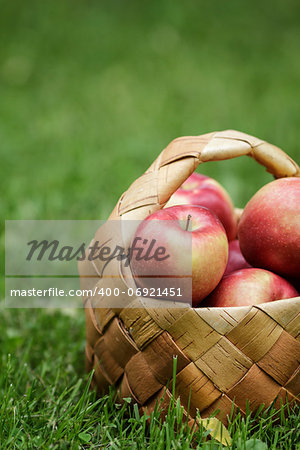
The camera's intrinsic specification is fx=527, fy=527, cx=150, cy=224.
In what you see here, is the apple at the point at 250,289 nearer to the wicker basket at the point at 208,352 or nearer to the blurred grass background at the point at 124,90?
the wicker basket at the point at 208,352

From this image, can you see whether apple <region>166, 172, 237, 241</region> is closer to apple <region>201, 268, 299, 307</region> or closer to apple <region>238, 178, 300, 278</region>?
apple <region>238, 178, 300, 278</region>

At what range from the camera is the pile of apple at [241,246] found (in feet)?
3.83

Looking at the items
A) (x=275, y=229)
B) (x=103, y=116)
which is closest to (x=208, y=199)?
(x=275, y=229)

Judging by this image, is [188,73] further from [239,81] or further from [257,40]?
[257,40]

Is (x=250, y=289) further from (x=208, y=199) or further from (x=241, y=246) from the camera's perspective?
(x=208, y=199)

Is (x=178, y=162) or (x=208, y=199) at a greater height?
(x=178, y=162)

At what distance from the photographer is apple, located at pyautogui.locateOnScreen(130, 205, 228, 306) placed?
3.80ft

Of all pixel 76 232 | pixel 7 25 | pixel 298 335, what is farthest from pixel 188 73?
pixel 298 335

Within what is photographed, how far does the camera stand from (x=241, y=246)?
136 centimetres

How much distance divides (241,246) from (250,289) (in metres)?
0.19

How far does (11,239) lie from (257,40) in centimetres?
428

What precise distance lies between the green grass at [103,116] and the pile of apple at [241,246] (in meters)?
0.28

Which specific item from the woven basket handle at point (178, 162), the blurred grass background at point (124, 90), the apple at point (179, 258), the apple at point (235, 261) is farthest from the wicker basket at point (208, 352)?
the blurred grass background at point (124, 90)

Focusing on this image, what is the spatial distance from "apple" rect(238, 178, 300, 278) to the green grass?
1.16ft
